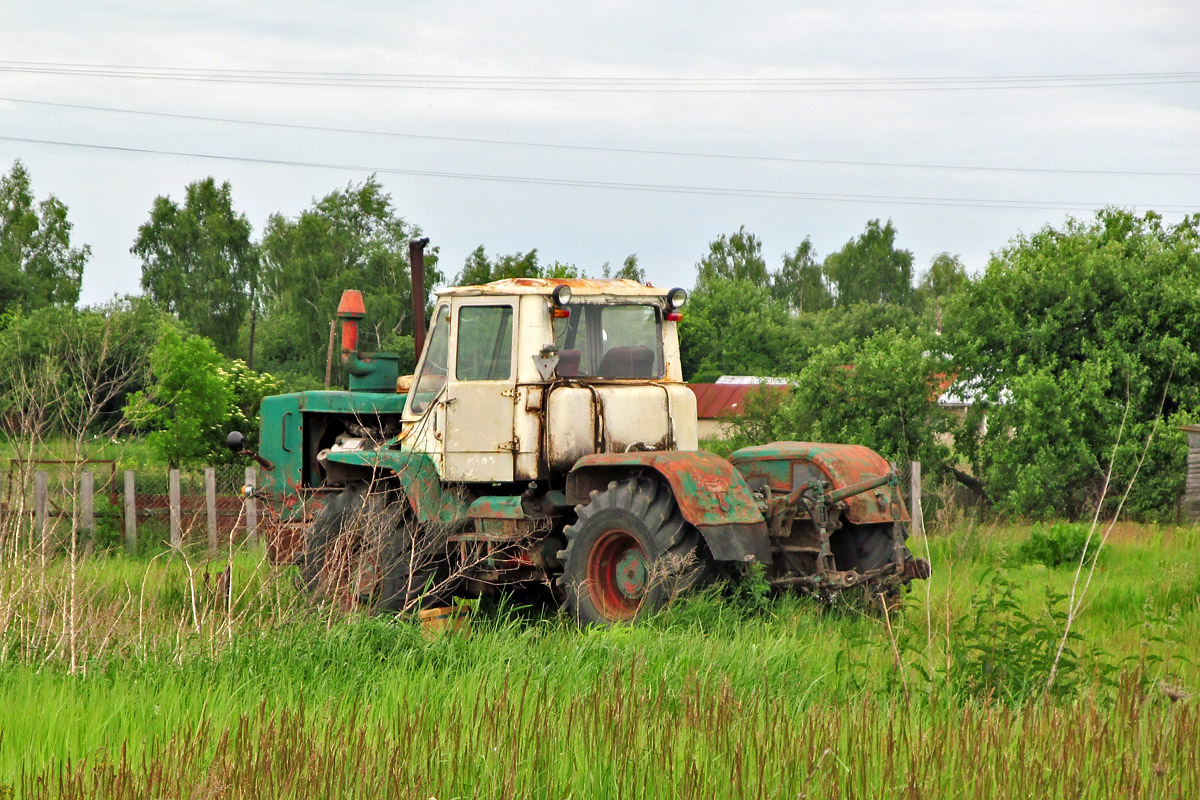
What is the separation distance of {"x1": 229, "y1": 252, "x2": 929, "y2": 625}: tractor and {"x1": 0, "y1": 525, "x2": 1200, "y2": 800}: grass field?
68 cm

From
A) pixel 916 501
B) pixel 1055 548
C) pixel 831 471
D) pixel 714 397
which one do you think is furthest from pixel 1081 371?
pixel 714 397

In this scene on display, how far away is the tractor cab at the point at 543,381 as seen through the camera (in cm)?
874

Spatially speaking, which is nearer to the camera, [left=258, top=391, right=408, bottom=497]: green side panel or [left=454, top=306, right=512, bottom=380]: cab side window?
[left=454, top=306, right=512, bottom=380]: cab side window

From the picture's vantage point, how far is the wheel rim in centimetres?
804

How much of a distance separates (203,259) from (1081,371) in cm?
3724

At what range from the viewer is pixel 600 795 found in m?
3.87

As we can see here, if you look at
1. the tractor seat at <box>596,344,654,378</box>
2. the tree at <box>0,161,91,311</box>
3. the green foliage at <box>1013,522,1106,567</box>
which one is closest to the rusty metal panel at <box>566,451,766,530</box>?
the tractor seat at <box>596,344,654,378</box>

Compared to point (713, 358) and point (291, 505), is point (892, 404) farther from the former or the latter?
point (713, 358)

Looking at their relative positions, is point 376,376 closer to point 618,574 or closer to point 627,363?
point 627,363

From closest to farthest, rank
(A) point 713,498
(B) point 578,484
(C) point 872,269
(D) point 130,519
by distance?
(A) point 713,498 → (B) point 578,484 → (D) point 130,519 → (C) point 872,269

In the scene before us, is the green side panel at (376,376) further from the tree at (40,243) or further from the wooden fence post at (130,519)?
the tree at (40,243)

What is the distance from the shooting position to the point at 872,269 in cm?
6388

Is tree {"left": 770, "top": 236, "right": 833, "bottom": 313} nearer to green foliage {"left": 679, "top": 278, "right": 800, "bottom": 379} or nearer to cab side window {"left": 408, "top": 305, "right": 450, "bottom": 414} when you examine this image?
green foliage {"left": 679, "top": 278, "right": 800, "bottom": 379}

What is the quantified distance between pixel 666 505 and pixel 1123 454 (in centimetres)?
1302
